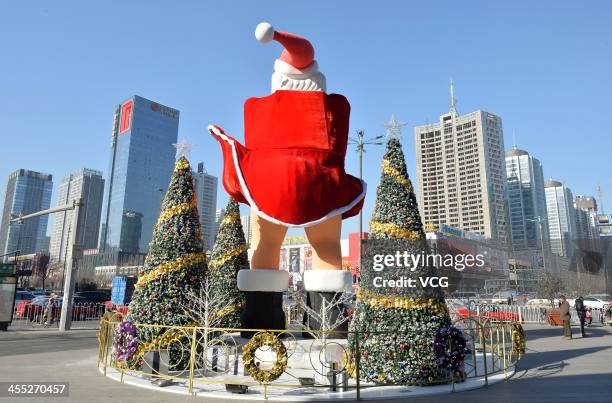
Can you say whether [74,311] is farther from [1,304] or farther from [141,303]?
[141,303]

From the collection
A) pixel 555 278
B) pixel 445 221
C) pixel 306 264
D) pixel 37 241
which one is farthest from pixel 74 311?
pixel 37 241

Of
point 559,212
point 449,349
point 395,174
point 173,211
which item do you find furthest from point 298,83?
point 559,212

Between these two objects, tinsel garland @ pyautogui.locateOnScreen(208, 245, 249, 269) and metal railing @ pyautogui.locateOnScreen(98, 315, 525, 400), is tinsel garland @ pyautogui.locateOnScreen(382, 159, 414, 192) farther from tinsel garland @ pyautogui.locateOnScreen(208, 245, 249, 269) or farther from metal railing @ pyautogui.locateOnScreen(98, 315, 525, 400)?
tinsel garland @ pyautogui.locateOnScreen(208, 245, 249, 269)

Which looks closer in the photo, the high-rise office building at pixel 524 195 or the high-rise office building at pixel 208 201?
the high-rise office building at pixel 524 195

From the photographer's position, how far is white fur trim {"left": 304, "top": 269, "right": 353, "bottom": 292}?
1070cm

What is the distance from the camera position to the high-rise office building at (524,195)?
87.9 m

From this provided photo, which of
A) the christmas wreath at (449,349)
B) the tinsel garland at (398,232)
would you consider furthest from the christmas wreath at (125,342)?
the christmas wreath at (449,349)

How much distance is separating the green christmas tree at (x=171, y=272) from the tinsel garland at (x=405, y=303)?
4.01 metres

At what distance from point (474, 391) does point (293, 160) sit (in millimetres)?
6042

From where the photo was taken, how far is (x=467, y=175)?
304 ft

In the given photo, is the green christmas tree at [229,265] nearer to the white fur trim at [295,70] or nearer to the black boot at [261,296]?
the black boot at [261,296]

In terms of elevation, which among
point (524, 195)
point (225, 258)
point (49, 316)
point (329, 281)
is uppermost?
point (524, 195)

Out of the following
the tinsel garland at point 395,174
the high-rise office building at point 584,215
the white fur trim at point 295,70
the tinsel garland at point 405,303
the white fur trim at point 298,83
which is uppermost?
the high-rise office building at point 584,215

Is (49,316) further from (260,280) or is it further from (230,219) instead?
(260,280)
